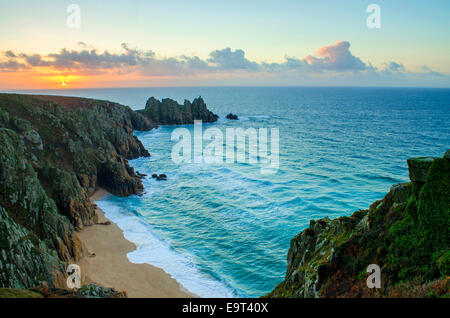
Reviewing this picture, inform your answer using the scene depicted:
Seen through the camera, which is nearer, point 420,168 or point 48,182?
point 420,168

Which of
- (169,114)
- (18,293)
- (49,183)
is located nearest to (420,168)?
(18,293)

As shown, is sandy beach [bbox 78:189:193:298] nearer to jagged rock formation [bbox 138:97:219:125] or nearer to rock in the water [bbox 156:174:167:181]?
rock in the water [bbox 156:174:167:181]

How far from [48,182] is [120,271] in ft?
56.4

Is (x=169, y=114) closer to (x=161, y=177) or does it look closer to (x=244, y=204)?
(x=161, y=177)

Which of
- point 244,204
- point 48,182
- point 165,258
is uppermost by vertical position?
point 48,182

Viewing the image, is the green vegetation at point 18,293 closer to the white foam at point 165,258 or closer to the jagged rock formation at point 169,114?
the white foam at point 165,258

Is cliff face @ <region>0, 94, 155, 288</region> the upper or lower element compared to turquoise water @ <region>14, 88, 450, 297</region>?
upper

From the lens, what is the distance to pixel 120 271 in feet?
95.8

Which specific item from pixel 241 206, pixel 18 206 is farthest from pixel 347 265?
pixel 241 206

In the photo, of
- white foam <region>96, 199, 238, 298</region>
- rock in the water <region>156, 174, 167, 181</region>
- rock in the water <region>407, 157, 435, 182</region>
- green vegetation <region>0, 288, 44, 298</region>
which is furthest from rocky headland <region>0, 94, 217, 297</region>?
rock in the water <region>407, 157, 435, 182</region>

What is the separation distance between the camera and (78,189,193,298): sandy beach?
2656cm
